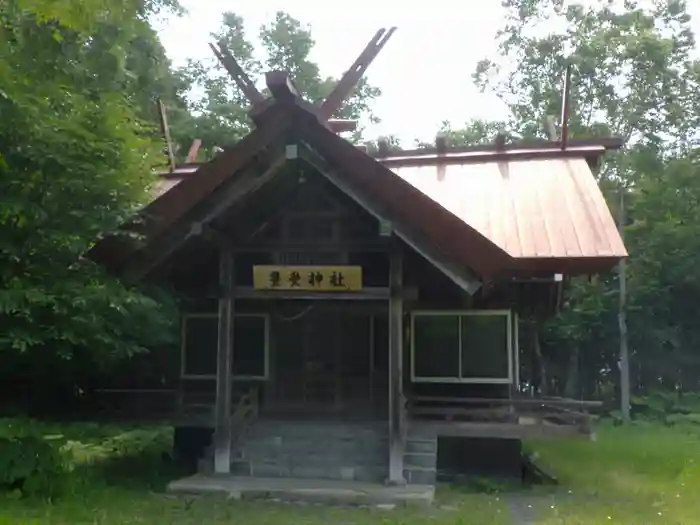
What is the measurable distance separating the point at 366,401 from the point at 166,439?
18.2ft

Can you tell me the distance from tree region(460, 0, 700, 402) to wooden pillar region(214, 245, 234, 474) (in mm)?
16276

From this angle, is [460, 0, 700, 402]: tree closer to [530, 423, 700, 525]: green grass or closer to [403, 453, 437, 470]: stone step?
[530, 423, 700, 525]: green grass

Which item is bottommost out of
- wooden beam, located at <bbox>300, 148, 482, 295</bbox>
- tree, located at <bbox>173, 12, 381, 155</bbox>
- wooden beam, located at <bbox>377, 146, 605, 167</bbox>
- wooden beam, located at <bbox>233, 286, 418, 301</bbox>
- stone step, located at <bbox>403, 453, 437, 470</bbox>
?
stone step, located at <bbox>403, 453, 437, 470</bbox>

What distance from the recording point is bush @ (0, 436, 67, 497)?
9086 millimetres

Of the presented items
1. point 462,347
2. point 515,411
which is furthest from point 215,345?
point 515,411

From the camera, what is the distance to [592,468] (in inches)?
535

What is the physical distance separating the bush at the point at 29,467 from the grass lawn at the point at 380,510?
0.22 m

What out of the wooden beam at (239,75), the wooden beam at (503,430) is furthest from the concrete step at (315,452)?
the wooden beam at (239,75)

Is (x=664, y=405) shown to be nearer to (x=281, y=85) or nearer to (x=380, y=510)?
(x=380, y=510)

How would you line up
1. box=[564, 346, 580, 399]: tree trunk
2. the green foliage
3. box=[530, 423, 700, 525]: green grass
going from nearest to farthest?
1. box=[530, 423, 700, 525]: green grass
2. the green foliage
3. box=[564, 346, 580, 399]: tree trunk

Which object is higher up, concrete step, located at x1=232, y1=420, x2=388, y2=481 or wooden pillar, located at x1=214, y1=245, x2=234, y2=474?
wooden pillar, located at x1=214, y1=245, x2=234, y2=474

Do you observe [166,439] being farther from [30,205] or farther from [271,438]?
[30,205]

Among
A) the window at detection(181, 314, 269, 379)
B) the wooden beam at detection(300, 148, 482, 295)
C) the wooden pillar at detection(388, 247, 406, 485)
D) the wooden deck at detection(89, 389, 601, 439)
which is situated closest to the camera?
the wooden beam at detection(300, 148, 482, 295)

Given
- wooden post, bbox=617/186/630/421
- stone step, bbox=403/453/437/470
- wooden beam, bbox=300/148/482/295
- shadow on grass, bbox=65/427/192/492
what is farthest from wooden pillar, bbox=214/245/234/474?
wooden post, bbox=617/186/630/421
